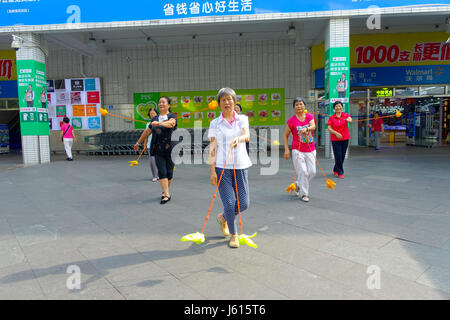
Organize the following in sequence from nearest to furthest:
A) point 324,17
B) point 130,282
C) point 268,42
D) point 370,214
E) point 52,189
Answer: point 130,282
point 370,214
point 52,189
point 324,17
point 268,42

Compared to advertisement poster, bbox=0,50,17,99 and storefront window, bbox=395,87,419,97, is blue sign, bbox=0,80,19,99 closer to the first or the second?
advertisement poster, bbox=0,50,17,99

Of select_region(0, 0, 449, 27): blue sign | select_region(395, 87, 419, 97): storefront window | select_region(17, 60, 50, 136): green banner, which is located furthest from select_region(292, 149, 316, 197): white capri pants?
select_region(395, 87, 419, 97): storefront window

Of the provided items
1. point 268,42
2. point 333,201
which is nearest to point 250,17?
point 268,42

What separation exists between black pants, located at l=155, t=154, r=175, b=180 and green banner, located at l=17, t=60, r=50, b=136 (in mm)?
7740

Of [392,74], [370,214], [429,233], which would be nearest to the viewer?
[429,233]

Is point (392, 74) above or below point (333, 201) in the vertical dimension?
above

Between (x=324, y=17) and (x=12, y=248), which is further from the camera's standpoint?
(x=324, y=17)

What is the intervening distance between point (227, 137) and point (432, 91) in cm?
1360

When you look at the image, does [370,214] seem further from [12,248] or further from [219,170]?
[12,248]

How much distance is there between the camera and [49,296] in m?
2.58

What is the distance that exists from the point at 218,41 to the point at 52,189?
10055mm

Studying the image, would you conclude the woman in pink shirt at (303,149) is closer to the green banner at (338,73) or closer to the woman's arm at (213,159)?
the woman's arm at (213,159)

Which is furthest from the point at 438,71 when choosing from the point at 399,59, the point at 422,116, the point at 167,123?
the point at 167,123

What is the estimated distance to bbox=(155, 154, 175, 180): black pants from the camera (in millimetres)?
5453
